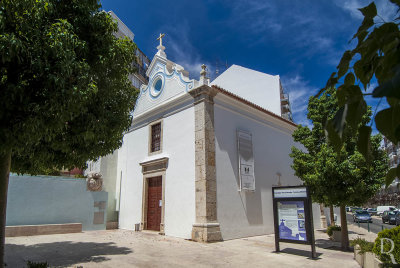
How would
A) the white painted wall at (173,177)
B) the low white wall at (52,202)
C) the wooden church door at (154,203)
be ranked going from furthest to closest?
the wooden church door at (154,203) < the low white wall at (52,202) < the white painted wall at (173,177)

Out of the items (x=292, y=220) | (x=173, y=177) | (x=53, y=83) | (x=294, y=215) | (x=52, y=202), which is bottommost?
(x=292, y=220)

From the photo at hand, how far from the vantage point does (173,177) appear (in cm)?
1267

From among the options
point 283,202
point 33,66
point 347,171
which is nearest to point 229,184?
point 283,202

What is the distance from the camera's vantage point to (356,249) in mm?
7477

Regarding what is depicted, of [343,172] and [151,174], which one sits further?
[151,174]

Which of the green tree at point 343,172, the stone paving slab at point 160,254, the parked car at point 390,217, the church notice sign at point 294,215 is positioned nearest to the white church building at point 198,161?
the stone paving slab at point 160,254

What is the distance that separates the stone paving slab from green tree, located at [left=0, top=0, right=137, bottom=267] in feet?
9.17

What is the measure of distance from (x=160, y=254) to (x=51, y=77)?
608 centimetres

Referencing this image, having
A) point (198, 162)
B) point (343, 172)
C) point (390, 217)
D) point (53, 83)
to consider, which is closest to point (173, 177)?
point (198, 162)

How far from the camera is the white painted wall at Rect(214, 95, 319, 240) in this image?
39.0ft

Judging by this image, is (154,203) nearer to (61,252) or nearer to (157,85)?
(61,252)

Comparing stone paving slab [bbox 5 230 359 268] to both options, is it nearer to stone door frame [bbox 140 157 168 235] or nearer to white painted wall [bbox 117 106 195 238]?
white painted wall [bbox 117 106 195 238]

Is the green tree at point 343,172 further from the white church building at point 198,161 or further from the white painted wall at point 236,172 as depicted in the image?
the white church building at point 198,161

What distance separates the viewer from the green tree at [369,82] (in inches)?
34.1
